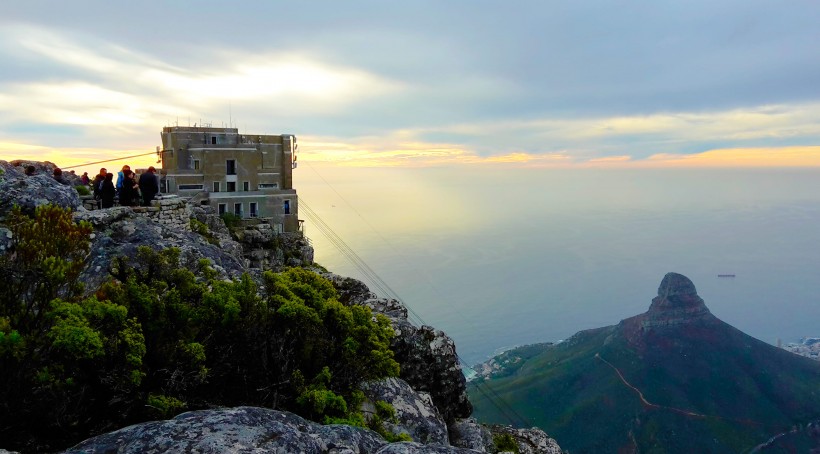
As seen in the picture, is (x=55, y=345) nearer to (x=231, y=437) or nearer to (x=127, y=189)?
(x=231, y=437)

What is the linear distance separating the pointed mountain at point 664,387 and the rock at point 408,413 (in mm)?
78539

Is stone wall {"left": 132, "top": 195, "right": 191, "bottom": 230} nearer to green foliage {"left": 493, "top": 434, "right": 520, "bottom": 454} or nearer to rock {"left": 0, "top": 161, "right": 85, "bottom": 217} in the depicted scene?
rock {"left": 0, "top": 161, "right": 85, "bottom": 217}

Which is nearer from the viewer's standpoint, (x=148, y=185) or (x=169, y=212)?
(x=148, y=185)

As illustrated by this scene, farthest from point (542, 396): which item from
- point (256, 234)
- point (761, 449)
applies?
point (256, 234)

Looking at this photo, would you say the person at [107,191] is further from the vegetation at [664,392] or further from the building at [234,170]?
the vegetation at [664,392]

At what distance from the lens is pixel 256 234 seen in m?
29.2

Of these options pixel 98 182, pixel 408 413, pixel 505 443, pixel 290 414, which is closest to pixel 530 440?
pixel 505 443

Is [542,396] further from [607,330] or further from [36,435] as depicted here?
[36,435]

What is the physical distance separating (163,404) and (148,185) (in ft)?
47.5

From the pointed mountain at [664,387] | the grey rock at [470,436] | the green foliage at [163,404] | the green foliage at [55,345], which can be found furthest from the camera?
the pointed mountain at [664,387]

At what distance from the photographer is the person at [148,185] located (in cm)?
1884

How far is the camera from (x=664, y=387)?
381ft

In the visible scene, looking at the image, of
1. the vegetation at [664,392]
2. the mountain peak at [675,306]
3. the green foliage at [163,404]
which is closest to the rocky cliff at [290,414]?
the green foliage at [163,404]

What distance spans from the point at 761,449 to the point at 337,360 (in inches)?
4313
